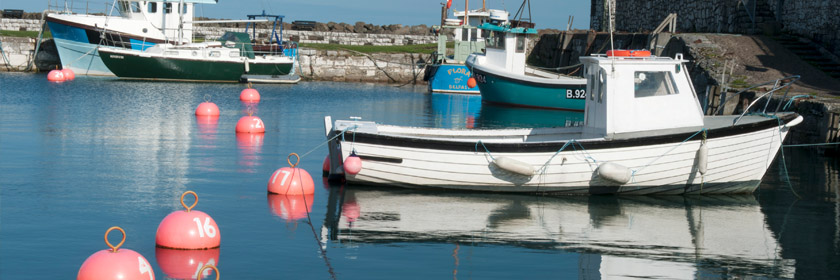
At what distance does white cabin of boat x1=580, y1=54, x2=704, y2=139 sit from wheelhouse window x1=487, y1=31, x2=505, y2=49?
60.9 feet

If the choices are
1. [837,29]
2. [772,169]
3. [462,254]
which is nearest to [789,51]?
[837,29]

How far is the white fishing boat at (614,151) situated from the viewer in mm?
12297

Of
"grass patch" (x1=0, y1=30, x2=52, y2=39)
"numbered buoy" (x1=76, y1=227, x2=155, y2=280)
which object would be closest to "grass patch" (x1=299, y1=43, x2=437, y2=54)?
"grass patch" (x1=0, y1=30, x2=52, y2=39)

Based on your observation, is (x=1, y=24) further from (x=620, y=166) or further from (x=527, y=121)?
(x=620, y=166)

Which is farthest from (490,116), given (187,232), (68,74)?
(187,232)

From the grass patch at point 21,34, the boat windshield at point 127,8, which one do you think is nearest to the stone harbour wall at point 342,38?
the grass patch at point 21,34

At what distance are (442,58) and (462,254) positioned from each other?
1214 inches

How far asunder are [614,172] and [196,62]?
28.1 m

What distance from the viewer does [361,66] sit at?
4481 centimetres

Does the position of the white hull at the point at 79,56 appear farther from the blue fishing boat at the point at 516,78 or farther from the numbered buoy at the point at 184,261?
the numbered buoy at the point at 184,261

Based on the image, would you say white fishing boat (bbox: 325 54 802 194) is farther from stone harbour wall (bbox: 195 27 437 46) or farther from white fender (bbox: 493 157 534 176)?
stone harbour wall (bbox: 195 27 437 46)

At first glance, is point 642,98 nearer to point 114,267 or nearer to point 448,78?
point 114,267

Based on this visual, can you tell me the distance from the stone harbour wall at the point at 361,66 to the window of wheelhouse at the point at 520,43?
13.5 metres

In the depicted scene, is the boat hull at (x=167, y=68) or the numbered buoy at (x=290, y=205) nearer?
the numbered buoy at (x=290, y=205)
